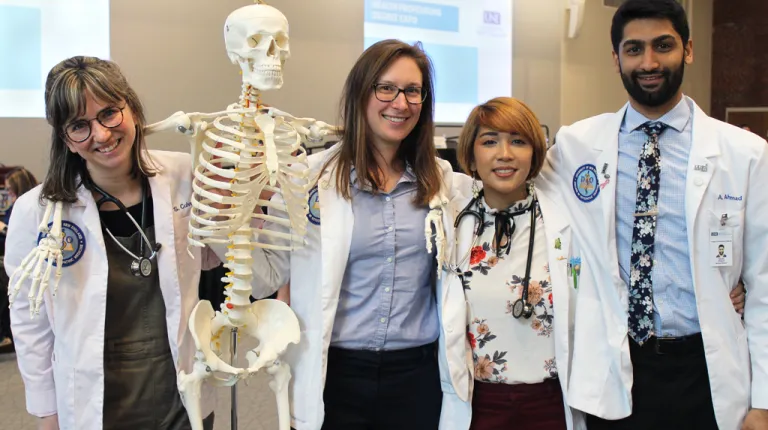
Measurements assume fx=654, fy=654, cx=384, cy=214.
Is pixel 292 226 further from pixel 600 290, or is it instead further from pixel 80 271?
pixel 600 290

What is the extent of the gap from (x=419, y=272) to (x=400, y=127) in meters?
0.37

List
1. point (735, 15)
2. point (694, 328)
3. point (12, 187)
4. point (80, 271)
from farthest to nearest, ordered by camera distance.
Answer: point (735, 15), point (12, 187), point (694, 328), point (80, 271)

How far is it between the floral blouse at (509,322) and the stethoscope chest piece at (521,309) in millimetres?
15

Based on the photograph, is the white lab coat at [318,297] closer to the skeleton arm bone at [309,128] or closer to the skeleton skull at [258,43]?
the skeleton arm bone at [309,128]

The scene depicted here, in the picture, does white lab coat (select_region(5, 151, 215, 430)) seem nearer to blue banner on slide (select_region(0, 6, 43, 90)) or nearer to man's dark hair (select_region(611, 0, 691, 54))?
man's dark hair (select_region(611, 0, 691, 54))

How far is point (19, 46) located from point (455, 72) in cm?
351

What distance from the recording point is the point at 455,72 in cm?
600

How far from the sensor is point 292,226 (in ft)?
5.17

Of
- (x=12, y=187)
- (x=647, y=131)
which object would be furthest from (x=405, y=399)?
(x=12, y=187)

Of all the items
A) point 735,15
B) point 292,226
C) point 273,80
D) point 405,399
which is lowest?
point 405,399

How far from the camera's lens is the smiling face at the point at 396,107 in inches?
63.4

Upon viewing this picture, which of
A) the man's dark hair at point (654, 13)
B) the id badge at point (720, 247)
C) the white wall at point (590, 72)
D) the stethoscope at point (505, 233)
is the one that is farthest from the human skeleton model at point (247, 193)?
the white wall at point (590, 72)

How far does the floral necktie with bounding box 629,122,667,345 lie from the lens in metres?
1.66

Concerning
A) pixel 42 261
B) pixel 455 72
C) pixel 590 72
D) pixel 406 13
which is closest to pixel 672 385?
pixel 42 261
